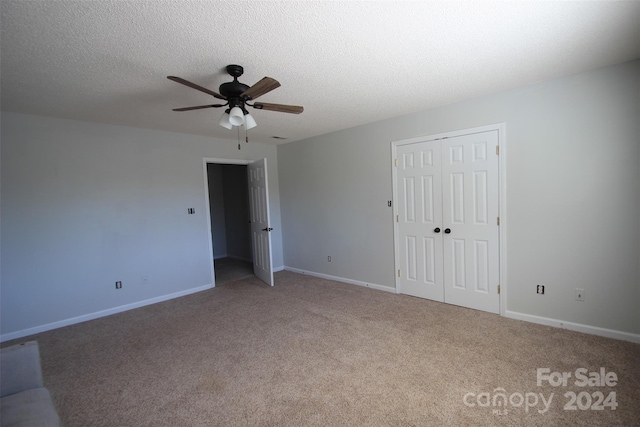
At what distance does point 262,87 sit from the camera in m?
2.06

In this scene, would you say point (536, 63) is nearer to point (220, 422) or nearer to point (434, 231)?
point (434, 231)

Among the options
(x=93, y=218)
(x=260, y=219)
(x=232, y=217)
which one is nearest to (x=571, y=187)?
(x=260, y=219)

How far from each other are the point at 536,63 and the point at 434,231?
2.01 meters

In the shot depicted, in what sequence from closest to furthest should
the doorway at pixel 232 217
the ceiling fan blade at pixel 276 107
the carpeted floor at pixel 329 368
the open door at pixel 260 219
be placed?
the carpeted floor at pixel 329 368, the ceiling fan blade at pixel 276 107, the open door at pixel 260 219, the doorway at pixel 232 217

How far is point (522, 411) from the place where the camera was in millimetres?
1872

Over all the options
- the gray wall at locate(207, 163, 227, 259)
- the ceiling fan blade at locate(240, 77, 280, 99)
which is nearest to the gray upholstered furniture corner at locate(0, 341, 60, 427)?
the ceiling fan blade at locate(240, 77, 280, 99)

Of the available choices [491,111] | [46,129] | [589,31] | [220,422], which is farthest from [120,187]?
[589,31]

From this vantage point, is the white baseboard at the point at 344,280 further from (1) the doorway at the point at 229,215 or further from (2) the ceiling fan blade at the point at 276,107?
(2) the ceiling fan blade at the point at 276,107

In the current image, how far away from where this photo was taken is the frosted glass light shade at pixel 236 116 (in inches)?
88.0

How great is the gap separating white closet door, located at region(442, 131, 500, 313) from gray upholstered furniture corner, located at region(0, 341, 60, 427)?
3.72 m

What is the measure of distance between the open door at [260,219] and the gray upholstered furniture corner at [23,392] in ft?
10.5

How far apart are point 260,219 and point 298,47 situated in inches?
132

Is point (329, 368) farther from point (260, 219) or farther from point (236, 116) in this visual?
point (260, 219)

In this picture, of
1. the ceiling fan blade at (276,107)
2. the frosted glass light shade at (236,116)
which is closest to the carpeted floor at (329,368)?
the frosted glass light shade at (236,116)
